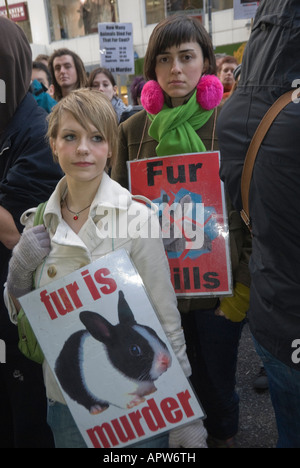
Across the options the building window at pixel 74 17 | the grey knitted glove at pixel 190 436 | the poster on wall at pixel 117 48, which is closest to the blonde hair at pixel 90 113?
the grey knitted glove at pixel 190 436

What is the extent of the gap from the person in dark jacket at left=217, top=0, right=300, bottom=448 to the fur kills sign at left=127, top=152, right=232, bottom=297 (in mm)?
437

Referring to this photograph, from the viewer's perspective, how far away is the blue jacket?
1.64 metres

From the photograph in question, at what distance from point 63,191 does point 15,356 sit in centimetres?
72

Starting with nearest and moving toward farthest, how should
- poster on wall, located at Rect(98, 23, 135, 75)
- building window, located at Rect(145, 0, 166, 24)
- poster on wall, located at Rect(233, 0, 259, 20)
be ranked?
poster on wall, located at Rect(233, 0, 259, 20) → poster on wall, located at Rect(98, 23, 135, 75) → building window, located at Rect(145, 0, 166, 24)

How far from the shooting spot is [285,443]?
1.31m

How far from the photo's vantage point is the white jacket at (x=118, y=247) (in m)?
1.35

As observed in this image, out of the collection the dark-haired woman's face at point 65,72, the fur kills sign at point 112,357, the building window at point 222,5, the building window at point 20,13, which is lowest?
the fur kills sign at point 112,357

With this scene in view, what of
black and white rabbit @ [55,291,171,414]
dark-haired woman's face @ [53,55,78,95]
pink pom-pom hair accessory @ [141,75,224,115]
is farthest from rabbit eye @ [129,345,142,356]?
dark-haired woman's face @ [53,55,78,95]

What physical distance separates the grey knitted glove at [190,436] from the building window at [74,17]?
1671cm

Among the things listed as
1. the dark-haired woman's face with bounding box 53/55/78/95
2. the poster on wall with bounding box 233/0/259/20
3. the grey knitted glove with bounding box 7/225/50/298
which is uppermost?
the poster on wall with bounding box 233/0/259/20

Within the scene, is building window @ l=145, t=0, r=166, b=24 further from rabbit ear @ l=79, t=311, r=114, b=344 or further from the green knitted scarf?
rabbit ear @ l=79, t=311, r=114, b=344

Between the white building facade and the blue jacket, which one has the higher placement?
the white building facade

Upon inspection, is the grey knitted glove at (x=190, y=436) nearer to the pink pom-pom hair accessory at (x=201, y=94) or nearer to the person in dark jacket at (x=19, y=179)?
the person in dark jacket at (x=19, y=179)

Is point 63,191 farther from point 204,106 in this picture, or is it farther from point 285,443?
point 285,443
